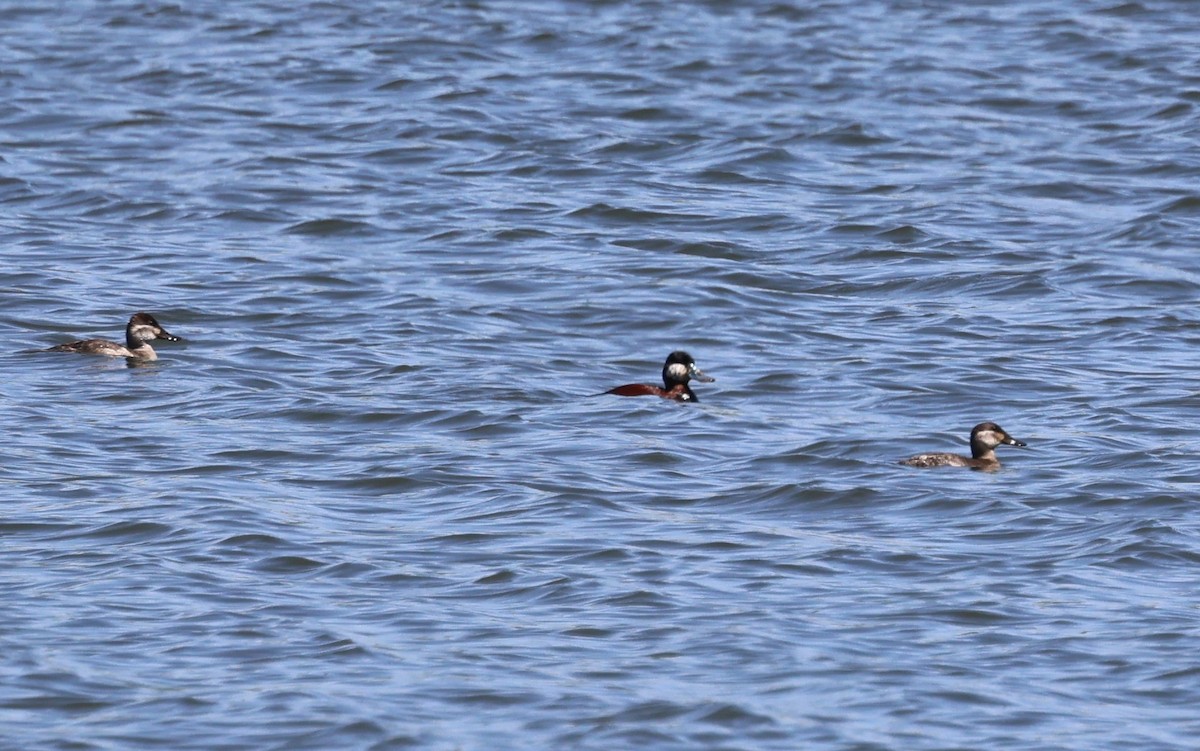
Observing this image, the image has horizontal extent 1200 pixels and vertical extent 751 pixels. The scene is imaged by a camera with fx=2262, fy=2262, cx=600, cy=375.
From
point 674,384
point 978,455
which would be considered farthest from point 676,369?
point 978,455

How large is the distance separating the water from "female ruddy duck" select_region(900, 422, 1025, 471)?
0.52 feet

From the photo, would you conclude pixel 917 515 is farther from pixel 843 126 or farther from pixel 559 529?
pixel 843 126

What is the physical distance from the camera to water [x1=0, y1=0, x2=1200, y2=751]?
31.5 feet

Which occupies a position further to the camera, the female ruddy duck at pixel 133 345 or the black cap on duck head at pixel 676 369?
the female ruddy duck at pixel 133 345

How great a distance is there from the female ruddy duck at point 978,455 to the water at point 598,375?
16 centimetres

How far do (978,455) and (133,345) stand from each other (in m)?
6.24

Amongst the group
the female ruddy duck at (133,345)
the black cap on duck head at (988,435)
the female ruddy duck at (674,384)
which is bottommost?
the female ruddy duck at (674,384)

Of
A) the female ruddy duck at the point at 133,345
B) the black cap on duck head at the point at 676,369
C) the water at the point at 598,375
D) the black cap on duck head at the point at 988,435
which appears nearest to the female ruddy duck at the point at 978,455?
the black cap on duck head at the point at 988,435

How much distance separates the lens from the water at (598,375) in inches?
378

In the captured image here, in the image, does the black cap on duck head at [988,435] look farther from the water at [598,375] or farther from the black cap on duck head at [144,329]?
the black cap on duck head at [144,329]

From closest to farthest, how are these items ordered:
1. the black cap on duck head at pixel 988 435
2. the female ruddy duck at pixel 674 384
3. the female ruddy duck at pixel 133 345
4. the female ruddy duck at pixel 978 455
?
the female ruddy duck at pixel 978 455, the black cap on duck head at pixel 988 435, the female ruddy duck at pixel 674 384, the female ruddy duck at pixel 133 345

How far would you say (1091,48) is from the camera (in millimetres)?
29672

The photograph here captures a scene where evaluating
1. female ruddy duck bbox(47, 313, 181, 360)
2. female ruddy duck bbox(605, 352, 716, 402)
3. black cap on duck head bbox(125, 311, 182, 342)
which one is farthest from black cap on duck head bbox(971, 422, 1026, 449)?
black cap on duck head bbox(125, 311, 182, 342)

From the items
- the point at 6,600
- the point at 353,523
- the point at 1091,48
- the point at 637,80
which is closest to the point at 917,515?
the point at 353,523
